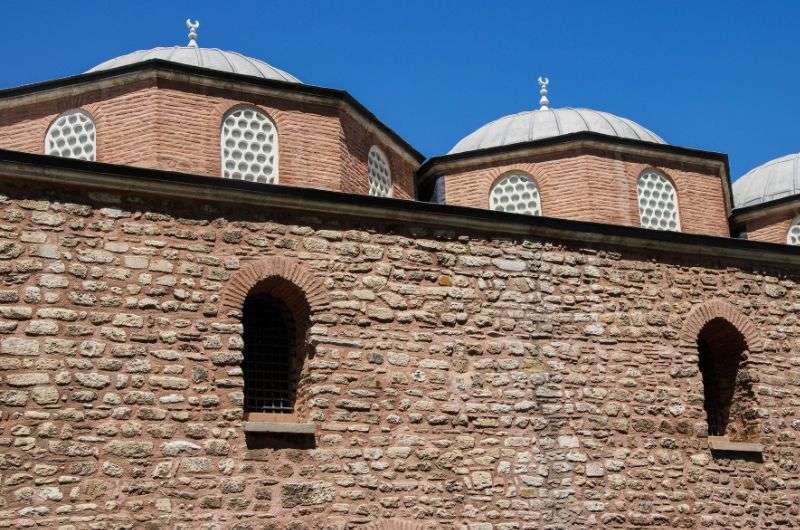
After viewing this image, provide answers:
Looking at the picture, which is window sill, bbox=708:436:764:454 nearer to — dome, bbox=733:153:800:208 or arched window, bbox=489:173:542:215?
arched window, bbox=489:173:542:215

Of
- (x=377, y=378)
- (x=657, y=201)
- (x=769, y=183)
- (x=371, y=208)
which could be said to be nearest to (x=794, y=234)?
(x=769, y=183)

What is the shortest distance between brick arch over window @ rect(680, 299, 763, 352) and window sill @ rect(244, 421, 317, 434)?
3.96 m

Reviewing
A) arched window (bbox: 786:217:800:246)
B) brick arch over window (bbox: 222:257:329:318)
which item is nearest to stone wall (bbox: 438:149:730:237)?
arched window (bbox: 786:217:800:246)

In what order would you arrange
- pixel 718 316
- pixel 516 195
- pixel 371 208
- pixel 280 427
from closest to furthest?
pixel 280 427
pixel 371 208
pixel 718 316
pixel 516 195

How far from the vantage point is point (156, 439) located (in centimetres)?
821

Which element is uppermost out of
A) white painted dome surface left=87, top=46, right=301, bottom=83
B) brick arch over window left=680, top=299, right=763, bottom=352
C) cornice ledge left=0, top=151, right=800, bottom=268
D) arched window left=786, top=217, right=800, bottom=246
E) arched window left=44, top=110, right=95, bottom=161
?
white painted dome surface left=87, top=46, right=301, bottom=83

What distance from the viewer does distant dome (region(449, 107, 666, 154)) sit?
Result: 529 inches

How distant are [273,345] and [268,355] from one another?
0.10 m

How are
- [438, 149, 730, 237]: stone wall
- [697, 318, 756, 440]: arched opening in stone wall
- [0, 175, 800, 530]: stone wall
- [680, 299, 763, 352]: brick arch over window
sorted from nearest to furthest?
1. [0, 175, 800, 530]: stone wall
2. [680, 299, 763, 352]: brick arch over window
3. [697, 318, 756, 440]: arched opening in stone wall
4. [438, 149, 730, 237]: stone wall

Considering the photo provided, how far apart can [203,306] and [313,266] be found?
105cm

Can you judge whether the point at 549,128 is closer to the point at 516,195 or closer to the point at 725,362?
the point at 516,195

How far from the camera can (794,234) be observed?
1391 cm

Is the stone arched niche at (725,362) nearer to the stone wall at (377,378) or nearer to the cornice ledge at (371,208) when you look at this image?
the stone wall at (377,378)

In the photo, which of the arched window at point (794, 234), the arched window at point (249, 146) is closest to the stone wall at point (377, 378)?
the arched window at point (249, 146)
